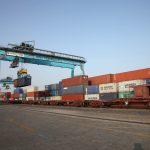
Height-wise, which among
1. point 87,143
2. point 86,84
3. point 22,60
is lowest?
point 87,143

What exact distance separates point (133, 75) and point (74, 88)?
13.6 m

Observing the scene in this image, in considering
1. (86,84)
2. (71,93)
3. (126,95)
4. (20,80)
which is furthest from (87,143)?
(20,80)

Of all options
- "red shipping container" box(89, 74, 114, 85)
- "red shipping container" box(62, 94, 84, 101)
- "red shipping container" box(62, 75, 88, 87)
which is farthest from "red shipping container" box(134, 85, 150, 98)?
"red shipping container" box(62, 94, 84, 101)

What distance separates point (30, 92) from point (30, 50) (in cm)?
2976

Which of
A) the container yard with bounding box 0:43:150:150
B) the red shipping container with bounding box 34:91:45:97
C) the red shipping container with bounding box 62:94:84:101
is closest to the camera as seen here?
the container yard with bounding box 0:43:150:150

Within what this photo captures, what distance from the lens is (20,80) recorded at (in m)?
52.7

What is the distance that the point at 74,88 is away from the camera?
145 ft

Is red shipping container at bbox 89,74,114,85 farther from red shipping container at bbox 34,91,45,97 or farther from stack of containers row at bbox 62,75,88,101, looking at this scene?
red shipping container at bbox 34,91,45,97

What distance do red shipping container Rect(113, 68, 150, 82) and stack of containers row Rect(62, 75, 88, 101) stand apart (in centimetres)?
662

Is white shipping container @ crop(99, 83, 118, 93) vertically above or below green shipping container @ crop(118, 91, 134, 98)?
above

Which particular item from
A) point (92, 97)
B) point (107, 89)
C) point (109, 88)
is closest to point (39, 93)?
point (92, 97)

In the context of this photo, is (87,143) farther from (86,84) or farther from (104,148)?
(86,84)

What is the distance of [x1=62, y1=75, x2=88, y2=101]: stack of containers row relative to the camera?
4234cm

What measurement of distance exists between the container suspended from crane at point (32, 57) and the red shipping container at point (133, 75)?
13.4 metres
